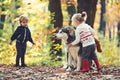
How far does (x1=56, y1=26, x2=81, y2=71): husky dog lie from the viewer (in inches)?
445

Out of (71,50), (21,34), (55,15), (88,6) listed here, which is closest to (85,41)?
(71,50)

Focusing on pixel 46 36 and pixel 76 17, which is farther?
pixel 46 36

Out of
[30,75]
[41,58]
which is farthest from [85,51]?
[41,58]

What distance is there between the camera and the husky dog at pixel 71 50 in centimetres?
1130

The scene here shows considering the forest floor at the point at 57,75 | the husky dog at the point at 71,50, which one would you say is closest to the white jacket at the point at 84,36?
the husky dog at the point at 71,50

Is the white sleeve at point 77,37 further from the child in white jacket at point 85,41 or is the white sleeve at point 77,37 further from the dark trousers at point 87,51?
the dark trousers at point 87,51

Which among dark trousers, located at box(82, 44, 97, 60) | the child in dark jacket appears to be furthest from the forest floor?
the child in dark jacket

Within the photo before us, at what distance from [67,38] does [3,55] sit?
7.53 meters

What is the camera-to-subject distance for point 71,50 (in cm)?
1135

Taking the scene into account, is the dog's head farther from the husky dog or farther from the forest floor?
the forest floor

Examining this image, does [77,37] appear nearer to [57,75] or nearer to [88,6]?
[57,75]

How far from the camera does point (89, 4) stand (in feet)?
52.2

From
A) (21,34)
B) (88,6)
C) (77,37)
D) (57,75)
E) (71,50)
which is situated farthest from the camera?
(88,6)

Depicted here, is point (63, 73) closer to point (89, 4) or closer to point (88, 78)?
point (88, 78)
